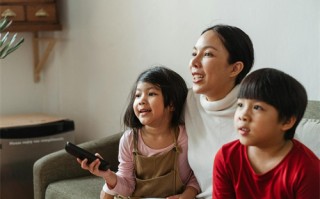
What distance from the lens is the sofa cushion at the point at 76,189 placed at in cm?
208

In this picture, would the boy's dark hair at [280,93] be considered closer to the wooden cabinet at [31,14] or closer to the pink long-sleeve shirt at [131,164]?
the pink long-sleeve shirt at [131,164]

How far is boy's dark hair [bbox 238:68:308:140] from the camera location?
1.21m

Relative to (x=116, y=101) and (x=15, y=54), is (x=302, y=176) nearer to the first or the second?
(x=116, y=101)

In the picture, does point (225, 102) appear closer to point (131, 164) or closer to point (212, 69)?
point (212, 69)

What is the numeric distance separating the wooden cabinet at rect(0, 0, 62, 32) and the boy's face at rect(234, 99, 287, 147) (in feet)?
7.28

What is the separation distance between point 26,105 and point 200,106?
83.3 inches

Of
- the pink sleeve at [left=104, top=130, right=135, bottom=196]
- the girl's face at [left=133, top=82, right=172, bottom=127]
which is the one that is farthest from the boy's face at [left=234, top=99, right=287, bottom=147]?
the pink sleeve at [left=104, top=130, right=135, bottom=196]

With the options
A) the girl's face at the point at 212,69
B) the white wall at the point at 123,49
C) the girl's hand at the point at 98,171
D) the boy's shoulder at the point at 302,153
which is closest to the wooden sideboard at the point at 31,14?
the white wall at the point at 123,49

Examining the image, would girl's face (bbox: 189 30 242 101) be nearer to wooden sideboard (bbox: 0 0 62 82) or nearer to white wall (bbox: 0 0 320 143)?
white wall (bbox: 0 0 320 143)

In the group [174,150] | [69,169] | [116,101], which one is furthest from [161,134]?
[116,101]

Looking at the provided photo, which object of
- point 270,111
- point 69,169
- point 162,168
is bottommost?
point 69,169

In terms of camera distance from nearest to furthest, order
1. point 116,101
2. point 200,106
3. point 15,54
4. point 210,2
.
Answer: point 200,106
point 210,2
point 116,101
point 15,54

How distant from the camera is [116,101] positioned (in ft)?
9.65

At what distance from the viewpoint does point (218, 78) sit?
157cm
